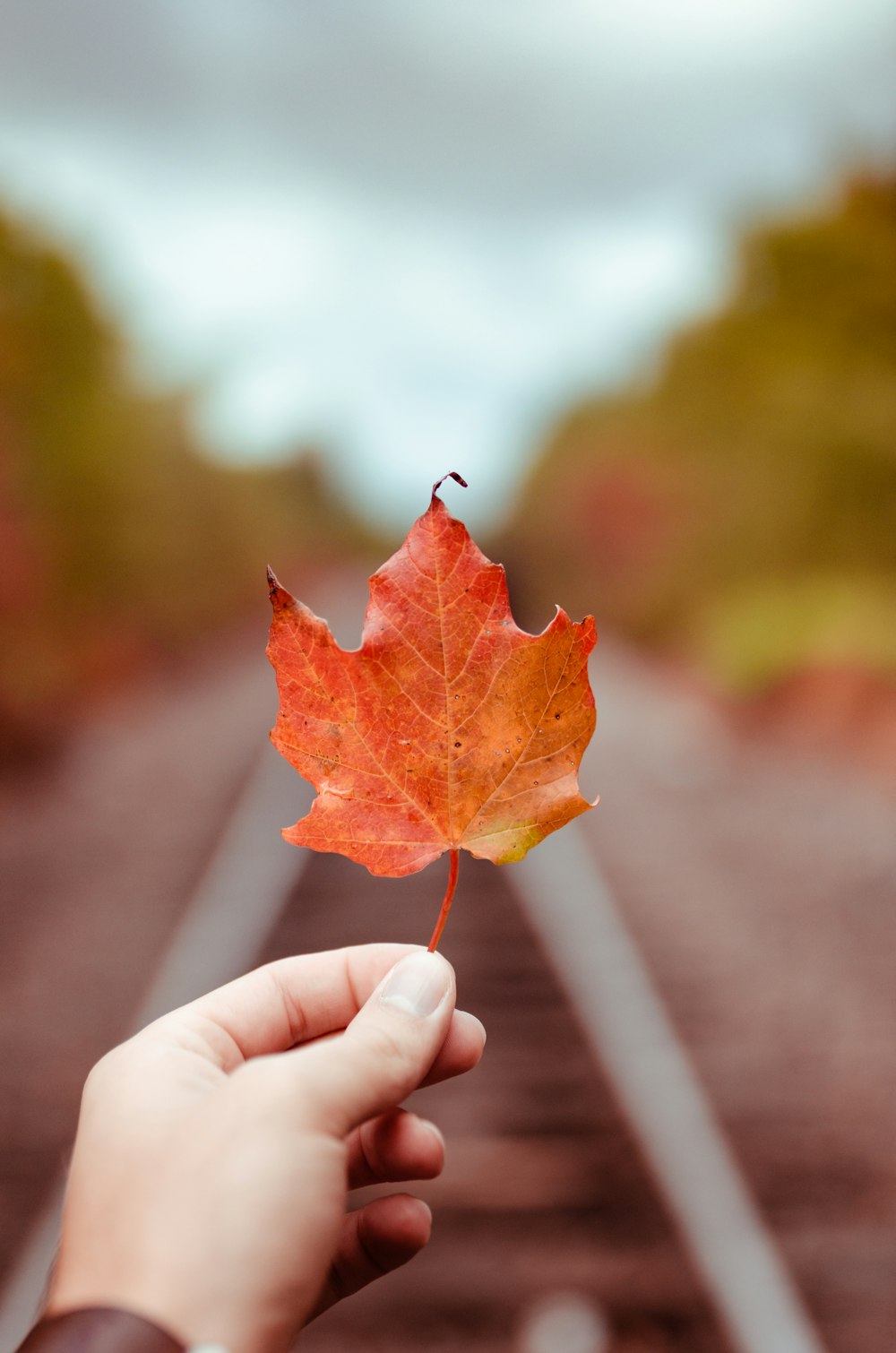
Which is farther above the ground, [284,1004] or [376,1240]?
[284,1004]

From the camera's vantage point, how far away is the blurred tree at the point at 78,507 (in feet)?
38.1

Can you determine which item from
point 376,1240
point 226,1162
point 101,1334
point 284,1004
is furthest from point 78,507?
point 101,1334

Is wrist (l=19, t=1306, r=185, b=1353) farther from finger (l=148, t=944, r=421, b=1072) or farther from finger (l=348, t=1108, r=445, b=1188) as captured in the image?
finger (l=348, t=1108, r=445, b=1188)

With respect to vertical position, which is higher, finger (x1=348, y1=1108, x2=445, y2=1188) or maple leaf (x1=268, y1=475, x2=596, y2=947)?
maple leaf (x1=268, y1=475, x2=596, y2=947)

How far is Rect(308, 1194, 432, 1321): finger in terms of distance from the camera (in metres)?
1.53

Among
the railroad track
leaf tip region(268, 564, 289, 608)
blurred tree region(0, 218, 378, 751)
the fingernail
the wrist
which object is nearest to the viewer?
the wrist

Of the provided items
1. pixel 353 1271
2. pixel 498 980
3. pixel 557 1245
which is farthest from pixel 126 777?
pixel 353 1271

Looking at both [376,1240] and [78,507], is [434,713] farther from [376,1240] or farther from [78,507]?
[78,507]

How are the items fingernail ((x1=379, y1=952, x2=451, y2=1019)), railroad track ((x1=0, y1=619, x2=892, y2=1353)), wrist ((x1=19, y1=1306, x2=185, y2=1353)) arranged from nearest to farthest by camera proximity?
wrist ((x1=19, y1=1306, x2=185, y2=1353)) < fingernail ((x1=379, y1=952, x2=451, y2=1019)) < railroad track ((x1=0, y1=619, x2=892, y2=1353))

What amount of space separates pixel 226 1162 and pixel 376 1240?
1.73 feet

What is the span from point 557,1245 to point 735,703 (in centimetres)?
970

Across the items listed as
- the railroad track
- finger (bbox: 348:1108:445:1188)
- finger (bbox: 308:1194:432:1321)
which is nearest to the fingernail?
finger (bbox: 348:1108:445:1188)

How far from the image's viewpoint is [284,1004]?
60.3 inches

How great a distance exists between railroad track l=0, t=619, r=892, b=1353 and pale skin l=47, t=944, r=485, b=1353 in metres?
2.00
